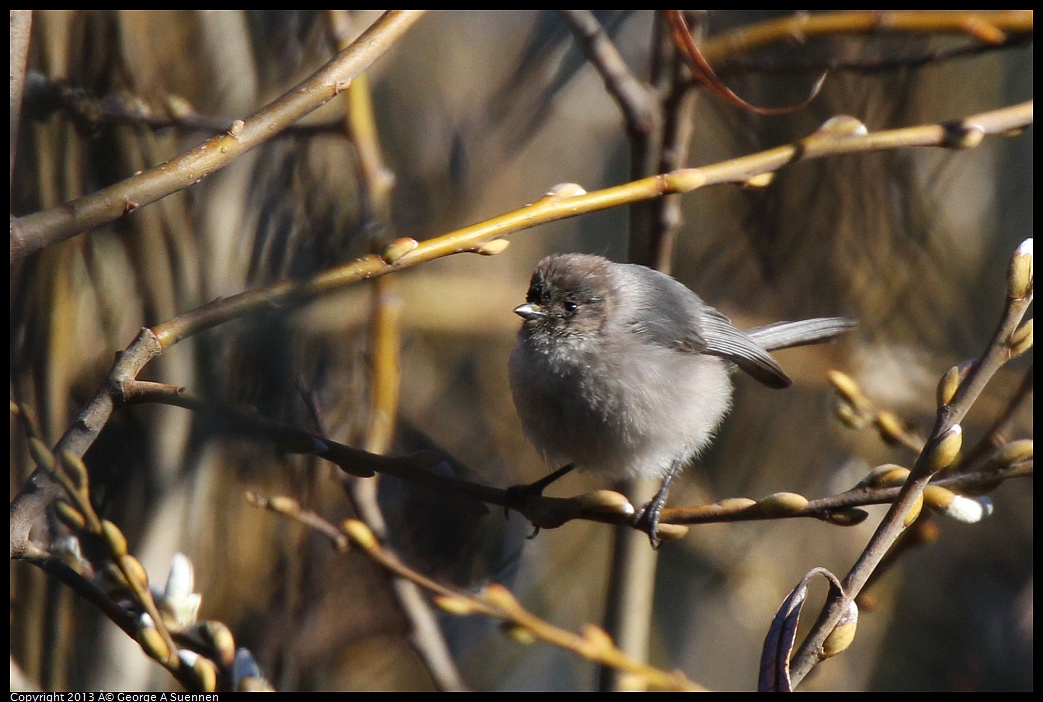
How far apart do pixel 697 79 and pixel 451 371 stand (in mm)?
1964

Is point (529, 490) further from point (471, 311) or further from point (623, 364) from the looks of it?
point (471, 311)

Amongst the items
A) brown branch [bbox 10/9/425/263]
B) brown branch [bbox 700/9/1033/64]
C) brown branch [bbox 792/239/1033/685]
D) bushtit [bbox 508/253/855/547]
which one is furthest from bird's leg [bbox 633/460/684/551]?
brown branch [bbox 700/9/1033/64]

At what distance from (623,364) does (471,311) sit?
4.05 feet

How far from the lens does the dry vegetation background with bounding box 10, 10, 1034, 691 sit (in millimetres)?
2395

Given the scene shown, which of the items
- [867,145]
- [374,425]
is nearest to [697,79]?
[867,145]

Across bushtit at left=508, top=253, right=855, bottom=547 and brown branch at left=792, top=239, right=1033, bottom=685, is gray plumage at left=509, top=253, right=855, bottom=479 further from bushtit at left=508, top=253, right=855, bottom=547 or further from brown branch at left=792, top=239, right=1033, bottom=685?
brown branch at left=792, top=239, right=1033, bottom=685

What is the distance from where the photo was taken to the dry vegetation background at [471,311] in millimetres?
2395

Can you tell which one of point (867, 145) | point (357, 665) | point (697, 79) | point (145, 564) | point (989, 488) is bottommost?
point (357, 665)

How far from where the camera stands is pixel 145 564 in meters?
2.35

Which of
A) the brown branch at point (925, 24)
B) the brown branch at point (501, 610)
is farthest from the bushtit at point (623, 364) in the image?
the brown branch at point (925, 24)

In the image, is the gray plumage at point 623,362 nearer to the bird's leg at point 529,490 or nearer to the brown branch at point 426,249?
the bird's leg at point 529,490

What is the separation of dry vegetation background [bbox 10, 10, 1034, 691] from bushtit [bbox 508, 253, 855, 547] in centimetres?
25

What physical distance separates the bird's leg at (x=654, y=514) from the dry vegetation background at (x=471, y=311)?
0.64m

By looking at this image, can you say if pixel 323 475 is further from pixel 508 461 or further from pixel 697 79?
pixel 697 79
